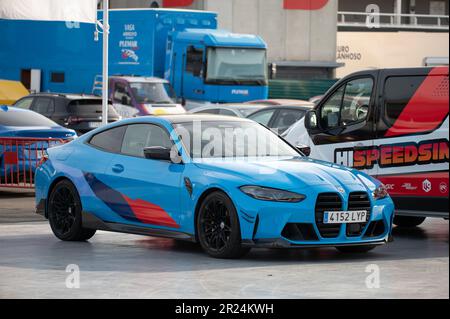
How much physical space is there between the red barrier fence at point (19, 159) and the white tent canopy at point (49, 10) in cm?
196

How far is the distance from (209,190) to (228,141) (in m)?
0.98

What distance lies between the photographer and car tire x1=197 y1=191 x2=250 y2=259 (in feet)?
36.7

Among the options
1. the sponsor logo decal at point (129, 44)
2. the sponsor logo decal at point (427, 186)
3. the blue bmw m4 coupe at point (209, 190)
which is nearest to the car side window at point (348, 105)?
the sponsor logo decal at point (427, 186)

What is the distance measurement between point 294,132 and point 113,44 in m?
23.1

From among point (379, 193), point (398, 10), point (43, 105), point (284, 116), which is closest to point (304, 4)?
point (398, 10)

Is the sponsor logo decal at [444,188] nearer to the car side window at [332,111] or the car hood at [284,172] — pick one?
the car hood at [284,172]

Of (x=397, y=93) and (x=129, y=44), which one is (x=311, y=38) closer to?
(x=129, y=44)

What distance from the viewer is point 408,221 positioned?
15.2m

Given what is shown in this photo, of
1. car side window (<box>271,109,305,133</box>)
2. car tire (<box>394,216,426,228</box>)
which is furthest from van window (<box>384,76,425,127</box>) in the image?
car side window (<box>271,109,305,133</box>)

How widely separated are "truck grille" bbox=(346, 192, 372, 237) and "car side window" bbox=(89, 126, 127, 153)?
2.66 metres

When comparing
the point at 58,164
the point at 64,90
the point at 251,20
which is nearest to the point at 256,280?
the point at 58,164

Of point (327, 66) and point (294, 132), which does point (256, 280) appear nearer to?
point (294, 132)

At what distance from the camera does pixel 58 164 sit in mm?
13211
